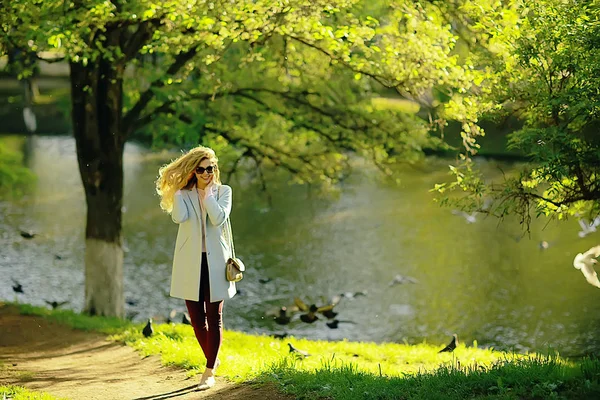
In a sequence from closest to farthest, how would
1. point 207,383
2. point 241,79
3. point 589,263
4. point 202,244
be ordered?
point 589,263 → point 202,244 → point 207,383 → point 241,79

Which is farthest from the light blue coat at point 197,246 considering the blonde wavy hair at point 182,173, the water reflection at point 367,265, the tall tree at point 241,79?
the water reflection at point 367,265

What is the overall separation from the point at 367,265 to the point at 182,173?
14555 millimetres

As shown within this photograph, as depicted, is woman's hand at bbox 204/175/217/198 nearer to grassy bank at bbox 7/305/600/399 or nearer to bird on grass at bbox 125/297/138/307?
grassy bank at bbox 7/305/600/399

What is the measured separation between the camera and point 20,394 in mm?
7910

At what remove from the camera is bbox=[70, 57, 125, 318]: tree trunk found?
13844 millimetres

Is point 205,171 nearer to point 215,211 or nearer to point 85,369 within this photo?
point 215,211

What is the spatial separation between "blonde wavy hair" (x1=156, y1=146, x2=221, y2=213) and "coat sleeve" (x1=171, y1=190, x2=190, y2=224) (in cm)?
13

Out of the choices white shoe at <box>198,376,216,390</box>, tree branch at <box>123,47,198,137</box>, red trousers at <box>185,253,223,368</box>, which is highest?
tree branch at <box>123,47,198,137</box>

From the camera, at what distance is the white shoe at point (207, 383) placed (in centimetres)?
780

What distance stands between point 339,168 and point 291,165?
3.21 ft

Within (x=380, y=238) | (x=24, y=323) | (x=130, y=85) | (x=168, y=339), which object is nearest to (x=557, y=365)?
(x=168, y=339)

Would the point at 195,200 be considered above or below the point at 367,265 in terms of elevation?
above

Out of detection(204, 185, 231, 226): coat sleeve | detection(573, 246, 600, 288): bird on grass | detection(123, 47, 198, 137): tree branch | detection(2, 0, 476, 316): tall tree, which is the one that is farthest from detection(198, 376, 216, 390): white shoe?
detection(123, 47, 198, 137): tree branch

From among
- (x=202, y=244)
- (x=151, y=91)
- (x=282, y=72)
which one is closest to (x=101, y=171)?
(x=151, y=91)
